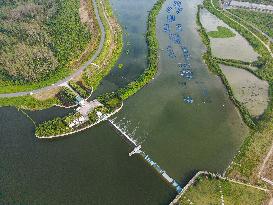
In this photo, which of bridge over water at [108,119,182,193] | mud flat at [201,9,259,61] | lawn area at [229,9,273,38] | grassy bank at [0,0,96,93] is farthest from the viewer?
lawn area at [229,9,273,38]

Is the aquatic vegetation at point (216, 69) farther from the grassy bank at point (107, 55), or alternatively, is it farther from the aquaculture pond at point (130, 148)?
the grassy bank at point (107, 55)

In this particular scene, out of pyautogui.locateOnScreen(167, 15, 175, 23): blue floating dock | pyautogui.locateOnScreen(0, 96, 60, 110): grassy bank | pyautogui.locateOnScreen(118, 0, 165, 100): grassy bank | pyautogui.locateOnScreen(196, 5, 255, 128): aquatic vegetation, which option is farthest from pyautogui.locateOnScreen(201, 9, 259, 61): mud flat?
pyautogui.locateOnScreen(0, 96, 60, 110): grassy bank

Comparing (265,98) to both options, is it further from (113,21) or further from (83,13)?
(83,13)

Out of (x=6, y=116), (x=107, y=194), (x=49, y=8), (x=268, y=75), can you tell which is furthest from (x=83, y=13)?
(x=107, y=194)

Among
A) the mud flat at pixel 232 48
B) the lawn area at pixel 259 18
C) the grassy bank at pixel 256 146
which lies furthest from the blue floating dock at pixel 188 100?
the lawn area at pixel 259 18

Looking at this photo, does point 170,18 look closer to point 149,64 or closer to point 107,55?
point 149,64

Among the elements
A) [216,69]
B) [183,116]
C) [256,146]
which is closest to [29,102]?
[183,116]

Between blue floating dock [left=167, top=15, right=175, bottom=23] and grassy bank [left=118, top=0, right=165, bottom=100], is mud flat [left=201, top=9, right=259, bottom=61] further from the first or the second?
grassy bank [left=118, top=0, right=165, bottom=100]
